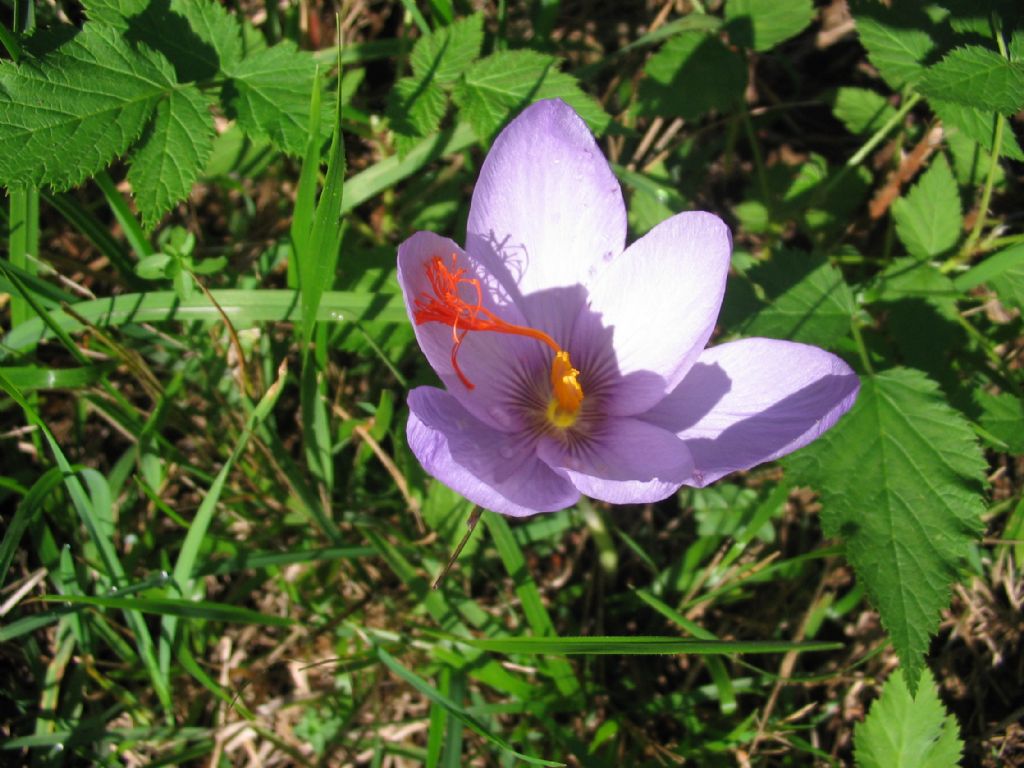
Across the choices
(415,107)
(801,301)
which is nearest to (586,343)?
(801,301)

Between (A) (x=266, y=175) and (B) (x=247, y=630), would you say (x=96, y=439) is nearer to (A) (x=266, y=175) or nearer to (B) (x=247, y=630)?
(B) (x=247, y=630)

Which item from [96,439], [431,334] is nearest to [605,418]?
[431,334]

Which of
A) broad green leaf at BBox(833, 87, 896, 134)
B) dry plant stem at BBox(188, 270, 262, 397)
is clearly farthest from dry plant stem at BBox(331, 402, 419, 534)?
broad green leaf at BBox(833, 87, 896, 134)

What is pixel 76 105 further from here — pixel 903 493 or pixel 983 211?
pixel 983 211

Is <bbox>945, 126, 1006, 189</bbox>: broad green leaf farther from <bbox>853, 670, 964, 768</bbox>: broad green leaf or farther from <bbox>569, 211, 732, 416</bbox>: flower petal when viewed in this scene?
<bbox>853, 670, 964, 768</bbox>: broad green leaf

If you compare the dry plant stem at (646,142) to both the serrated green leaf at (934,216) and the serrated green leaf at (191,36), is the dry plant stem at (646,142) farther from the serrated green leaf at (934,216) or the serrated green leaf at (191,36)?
the serrated green leaf at (191,36)

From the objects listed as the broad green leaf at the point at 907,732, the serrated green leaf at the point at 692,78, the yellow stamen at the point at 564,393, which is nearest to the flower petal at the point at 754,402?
the yellow stamen at the point at 564,393
